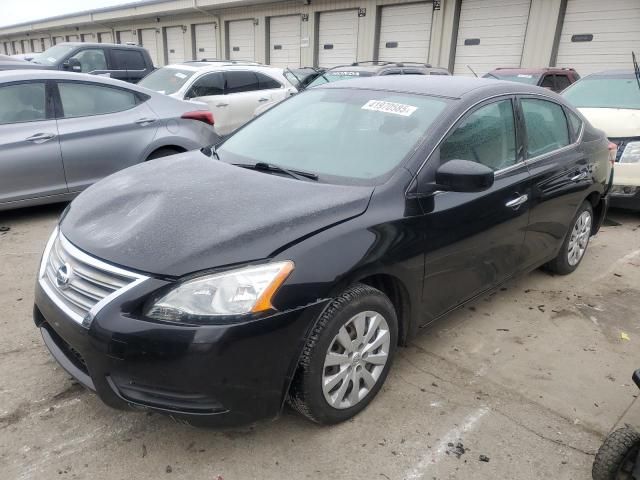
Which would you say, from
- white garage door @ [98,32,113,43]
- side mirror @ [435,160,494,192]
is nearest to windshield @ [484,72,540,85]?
side mirror @ [435,160,494,192]

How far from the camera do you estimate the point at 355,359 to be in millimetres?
2428

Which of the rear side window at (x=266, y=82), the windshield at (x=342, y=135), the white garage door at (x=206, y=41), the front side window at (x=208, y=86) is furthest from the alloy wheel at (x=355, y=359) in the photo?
the white garage door at (x=206, y=41)

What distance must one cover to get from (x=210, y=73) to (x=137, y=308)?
7185mm

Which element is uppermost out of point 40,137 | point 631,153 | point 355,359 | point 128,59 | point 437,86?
point 437,86

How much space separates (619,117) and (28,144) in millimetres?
6512

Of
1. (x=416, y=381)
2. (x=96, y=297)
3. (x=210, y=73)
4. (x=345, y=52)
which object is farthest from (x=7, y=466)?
(x=345, y=52)

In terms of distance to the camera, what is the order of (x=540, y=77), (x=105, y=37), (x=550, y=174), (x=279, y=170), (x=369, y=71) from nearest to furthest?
(x=279, y=170) < (x=550, y=174) < (x=540, y=77) < (x=369, y=71) < (x=105, y=37)

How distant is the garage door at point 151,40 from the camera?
2917 centimetres

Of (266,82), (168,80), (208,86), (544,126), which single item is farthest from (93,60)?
(544,126)

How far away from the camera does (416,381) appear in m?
2.88

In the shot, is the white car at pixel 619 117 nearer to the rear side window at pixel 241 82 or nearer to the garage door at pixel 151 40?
the rear side window at pixel 241 82

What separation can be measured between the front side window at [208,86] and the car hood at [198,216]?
18.9 ft

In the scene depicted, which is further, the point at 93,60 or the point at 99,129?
the point at 93,60

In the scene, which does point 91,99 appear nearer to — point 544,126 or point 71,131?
point 71,131
